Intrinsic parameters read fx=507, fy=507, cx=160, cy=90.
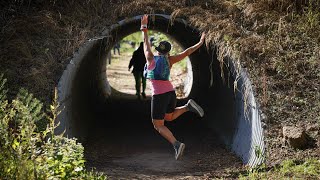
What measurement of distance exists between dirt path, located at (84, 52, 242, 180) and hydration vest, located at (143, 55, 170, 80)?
1653 mm

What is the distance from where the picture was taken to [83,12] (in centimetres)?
1050

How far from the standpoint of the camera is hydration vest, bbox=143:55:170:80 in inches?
324

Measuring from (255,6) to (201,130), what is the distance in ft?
12.6

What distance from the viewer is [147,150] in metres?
10.9

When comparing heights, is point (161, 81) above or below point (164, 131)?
above

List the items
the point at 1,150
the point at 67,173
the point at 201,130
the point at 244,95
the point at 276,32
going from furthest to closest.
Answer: the point at 201,130 < the point at 276,32 < the point at 244,95 < the point at 67,173 < the point at 1,150

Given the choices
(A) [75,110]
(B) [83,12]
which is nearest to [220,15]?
(B) [83,12]

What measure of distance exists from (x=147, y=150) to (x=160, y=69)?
3.14m

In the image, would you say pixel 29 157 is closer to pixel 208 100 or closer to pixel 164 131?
pixel 164 131

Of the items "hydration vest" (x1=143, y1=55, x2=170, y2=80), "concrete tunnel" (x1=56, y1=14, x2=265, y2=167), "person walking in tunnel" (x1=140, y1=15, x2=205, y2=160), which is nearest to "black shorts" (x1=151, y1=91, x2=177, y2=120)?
"person walking in tunnel" (x1=140, y1=15, x2=205, y2=160)

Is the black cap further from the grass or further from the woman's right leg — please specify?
the grass

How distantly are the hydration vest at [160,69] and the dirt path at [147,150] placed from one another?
5.42 feet

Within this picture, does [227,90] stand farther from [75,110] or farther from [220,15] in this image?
[75,110]

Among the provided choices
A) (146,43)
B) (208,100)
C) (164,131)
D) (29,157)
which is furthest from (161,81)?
(208,100)
